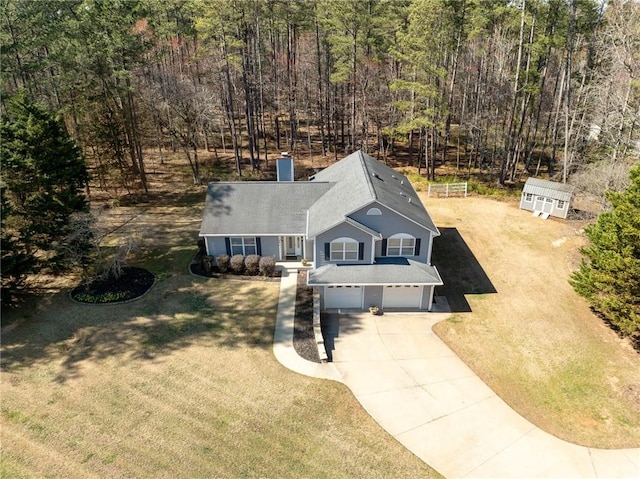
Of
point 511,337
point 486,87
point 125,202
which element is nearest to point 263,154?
point 125,202

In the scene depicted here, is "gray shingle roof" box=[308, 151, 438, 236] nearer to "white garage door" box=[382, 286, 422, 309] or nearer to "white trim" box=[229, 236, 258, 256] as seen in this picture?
"white garage door" box=[382, 286, 422, 309]

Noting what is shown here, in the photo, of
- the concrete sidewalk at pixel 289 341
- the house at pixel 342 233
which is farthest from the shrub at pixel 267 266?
the house at pixel 342 233

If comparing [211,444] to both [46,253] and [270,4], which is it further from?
[270,4]

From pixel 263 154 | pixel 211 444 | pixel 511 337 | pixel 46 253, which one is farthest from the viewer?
pixel 263 154

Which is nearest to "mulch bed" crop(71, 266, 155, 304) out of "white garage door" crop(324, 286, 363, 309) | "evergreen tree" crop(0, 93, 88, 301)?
"evergreen tree" crop(0, 93, 88, 301)

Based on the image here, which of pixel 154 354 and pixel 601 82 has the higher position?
pixel 601 82

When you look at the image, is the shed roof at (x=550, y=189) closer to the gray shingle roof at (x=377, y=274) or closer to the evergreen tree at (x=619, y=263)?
the evergreen tree at (x=619, y=263)

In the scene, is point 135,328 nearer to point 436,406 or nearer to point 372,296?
point 372,296
